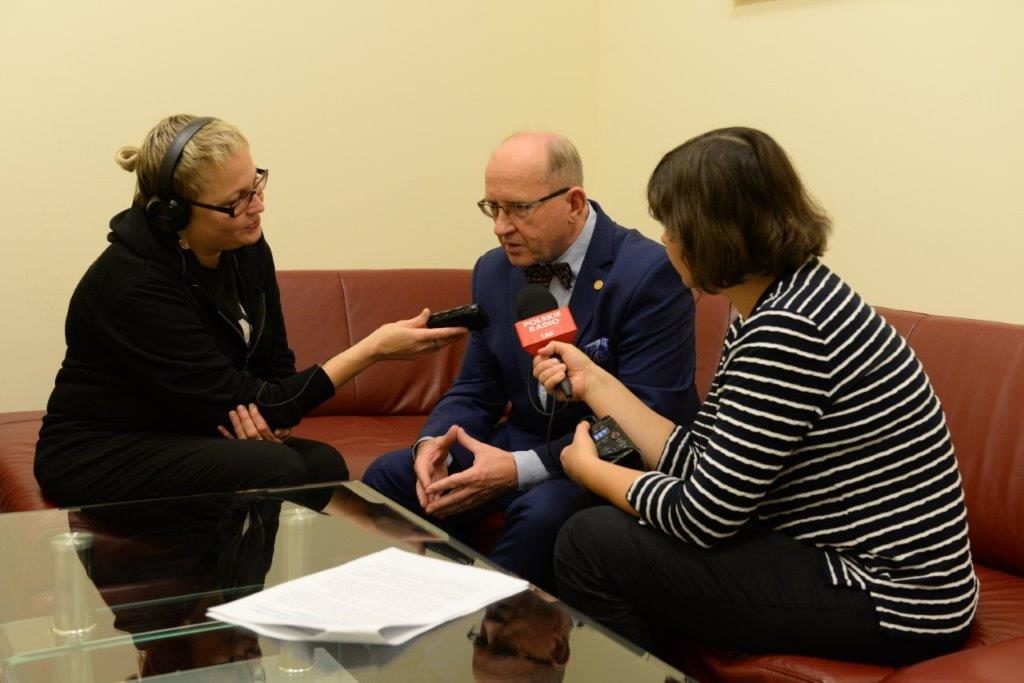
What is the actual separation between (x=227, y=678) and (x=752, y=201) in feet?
3.57

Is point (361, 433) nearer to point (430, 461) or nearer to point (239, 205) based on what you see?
point (430, 461)

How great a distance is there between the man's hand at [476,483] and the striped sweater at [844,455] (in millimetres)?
683

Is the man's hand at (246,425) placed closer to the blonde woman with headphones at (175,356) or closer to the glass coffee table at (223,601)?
the blonde woman with headphones at (175,356)

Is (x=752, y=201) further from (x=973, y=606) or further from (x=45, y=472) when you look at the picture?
(x=45, y=472)

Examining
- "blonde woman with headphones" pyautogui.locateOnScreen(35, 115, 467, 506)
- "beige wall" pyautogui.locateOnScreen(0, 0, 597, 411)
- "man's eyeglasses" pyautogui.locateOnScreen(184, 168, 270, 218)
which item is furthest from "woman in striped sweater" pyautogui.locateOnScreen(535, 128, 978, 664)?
"beige wall" pyautogui.locateOnScreen(0, 0, 597, 411)

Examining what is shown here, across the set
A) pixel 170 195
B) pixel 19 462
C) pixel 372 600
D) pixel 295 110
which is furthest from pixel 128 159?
pixel 372 600

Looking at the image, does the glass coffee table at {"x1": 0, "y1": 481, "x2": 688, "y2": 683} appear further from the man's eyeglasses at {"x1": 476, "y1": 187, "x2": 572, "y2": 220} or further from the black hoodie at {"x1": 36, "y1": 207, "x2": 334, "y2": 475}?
the man's eyeglasses at {"x1": 476, "y1": 187, "x2": 572, "y2": 220}

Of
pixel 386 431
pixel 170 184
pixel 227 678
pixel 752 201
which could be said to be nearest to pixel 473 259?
pixel 386 431

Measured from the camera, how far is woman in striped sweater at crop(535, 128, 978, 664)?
5.63 feet

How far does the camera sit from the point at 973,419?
2.40 m

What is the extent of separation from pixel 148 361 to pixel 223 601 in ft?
2.95

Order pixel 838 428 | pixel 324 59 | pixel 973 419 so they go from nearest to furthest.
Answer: pixel 838 428 < pixel 973 419 < pixel 324 59

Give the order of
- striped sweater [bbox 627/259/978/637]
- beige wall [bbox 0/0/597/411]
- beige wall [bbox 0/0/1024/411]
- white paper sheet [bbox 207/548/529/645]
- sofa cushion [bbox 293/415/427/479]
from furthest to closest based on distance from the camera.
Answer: beige wall [bbox 0/0/597/411]
sofa cushion [bbox 293/415/427/479]
beige wall [bbox 0/0/1024/411]
striped sweater [bbox 627/259/978/637]
white paper sheet [bbox 207/548/529/645]

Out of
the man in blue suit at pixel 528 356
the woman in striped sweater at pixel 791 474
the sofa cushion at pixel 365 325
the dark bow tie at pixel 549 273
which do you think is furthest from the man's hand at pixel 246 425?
the woman in striped sweater at pixel 791 474
